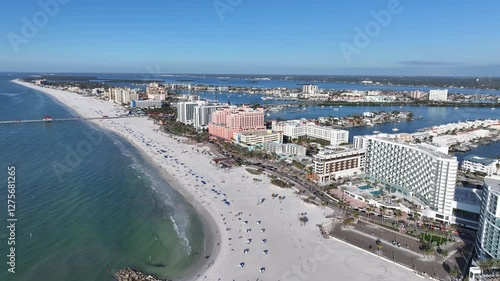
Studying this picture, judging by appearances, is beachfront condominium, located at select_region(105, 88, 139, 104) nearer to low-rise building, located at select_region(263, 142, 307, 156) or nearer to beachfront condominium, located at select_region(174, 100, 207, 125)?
beachfront condominium, located at select_region(174, 100, 207, 125)

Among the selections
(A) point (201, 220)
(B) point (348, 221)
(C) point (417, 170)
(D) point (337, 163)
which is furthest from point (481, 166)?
(A) point (201, 220)

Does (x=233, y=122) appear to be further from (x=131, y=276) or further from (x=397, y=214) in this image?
(x=131, y=276)

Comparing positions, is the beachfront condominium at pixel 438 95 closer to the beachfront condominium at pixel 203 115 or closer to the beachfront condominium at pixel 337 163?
the beachfront condominium at pixel 203 115

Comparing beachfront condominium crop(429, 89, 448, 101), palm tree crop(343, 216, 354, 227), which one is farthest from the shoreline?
beachfront condominium crop(429, 89, 448, 101)

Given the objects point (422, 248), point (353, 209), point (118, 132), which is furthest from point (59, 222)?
point (118, 132)

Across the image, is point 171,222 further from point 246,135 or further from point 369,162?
point 246,135
